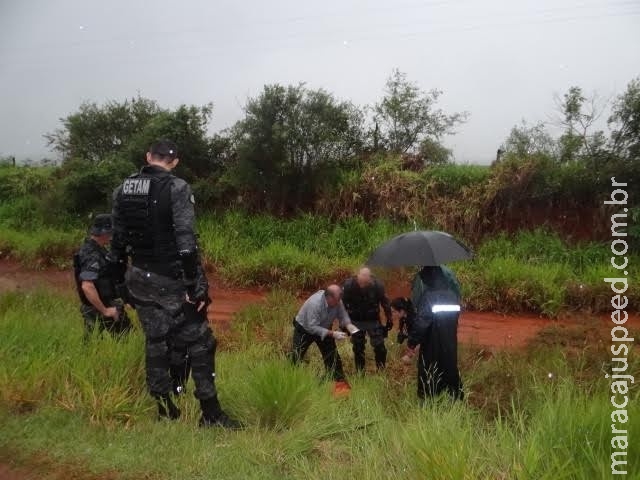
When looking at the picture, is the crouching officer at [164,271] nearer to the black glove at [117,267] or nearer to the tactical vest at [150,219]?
the tactical vest at [150,219]

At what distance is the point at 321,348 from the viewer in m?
6.25

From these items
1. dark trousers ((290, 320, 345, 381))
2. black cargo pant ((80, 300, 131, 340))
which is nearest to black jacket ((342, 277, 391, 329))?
dark trousers ((290, 320, 345, 381))

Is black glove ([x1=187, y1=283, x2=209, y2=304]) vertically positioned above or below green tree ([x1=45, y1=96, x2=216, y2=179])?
below

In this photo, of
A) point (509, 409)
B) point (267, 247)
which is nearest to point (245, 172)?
point (267, 247)

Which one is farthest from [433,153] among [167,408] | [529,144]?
[167,408]

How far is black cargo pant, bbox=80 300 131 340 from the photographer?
511 centimetres

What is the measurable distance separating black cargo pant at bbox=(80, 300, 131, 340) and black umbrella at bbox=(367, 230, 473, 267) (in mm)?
2400

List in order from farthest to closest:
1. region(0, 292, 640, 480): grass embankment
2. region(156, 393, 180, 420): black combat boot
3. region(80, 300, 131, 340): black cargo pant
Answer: region(80, 300, 131, 340): black cargo pant → region(156, 393, 180, 420): black combat boot → region(0, 292, 640, 480): grass embankment

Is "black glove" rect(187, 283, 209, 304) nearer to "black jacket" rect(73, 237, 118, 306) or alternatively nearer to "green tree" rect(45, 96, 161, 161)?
"black jacket" rect(73, 237, 118, 306)

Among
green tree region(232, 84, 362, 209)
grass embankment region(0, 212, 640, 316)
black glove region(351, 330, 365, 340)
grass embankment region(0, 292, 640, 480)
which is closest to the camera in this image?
grass embankment region(0, 292, 640, 480)

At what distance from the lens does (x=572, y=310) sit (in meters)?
9.34

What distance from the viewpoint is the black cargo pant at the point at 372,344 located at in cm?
650

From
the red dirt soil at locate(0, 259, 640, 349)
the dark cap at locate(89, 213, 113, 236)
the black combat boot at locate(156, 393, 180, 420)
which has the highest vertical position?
the dark cap at locate(89, 213, 113, 236)

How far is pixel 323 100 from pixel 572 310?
7096mm
